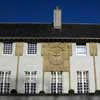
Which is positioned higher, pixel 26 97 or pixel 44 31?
pixel 44 31

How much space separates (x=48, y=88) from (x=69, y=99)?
29.2ft

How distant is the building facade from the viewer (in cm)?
2266

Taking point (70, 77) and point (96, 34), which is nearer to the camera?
point (70, 77)

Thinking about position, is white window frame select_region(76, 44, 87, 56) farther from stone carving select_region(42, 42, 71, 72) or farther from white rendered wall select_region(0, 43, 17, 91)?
white rendered wall select_region(0, 43, 17, 91)

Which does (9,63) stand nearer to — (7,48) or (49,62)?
(7,48)

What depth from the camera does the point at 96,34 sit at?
81.5ft

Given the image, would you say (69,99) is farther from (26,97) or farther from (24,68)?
(24,68)

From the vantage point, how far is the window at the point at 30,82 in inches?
894

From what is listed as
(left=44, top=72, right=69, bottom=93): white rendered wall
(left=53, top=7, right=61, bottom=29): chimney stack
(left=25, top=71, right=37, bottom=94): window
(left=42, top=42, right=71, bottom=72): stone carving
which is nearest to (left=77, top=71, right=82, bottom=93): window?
(left=44, top=72, right=69, bottom=93): white rendered wall

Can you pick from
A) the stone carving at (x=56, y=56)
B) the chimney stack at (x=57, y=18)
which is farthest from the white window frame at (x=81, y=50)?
the chimney stack at (x=57, y=18)

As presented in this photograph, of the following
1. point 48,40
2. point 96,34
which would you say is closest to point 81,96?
point 48,40

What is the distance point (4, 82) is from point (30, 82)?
8.09 ft

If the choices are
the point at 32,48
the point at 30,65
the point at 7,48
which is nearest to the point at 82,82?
the point at 30,65

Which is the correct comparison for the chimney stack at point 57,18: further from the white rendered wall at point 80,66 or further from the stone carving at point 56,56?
the white rendered wall at point 80,66
